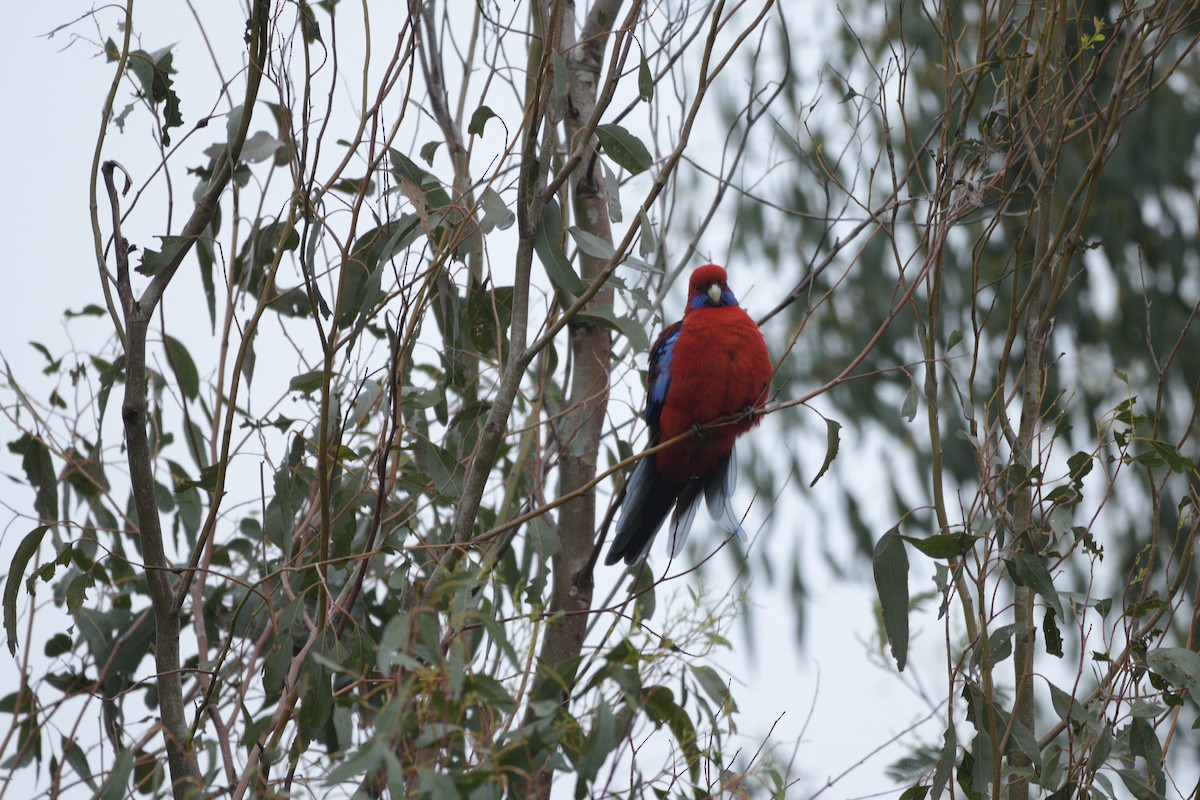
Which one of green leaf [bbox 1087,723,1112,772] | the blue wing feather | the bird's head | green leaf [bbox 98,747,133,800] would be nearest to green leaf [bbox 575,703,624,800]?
green leaf [bbox 98,747,133,800]

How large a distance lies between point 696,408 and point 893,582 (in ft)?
4.25

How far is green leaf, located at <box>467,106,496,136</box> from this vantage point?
2.47 meters

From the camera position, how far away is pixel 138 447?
7.06 ft

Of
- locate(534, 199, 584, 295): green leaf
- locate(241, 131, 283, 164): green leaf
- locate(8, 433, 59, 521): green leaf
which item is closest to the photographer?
locate(534, 199, 584, 295): green leaf

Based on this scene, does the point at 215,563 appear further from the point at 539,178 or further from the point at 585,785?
the point at 585,785

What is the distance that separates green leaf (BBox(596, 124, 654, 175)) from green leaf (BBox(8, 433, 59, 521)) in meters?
1.82

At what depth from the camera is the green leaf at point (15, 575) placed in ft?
7.72

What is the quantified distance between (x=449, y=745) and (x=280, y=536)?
1025 millimetres

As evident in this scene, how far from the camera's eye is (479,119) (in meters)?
2.49

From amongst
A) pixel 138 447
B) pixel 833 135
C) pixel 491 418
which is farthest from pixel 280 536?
pixel 833 135

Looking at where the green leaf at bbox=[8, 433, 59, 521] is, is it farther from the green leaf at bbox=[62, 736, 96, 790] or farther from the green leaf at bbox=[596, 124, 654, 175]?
the green leaf at bbox=[596, 124, 654, 175]

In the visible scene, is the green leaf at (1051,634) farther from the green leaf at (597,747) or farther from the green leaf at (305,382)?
the green leaf at (305,382)

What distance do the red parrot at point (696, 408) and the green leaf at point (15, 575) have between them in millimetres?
1725

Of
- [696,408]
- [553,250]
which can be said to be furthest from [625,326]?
[696,408]
